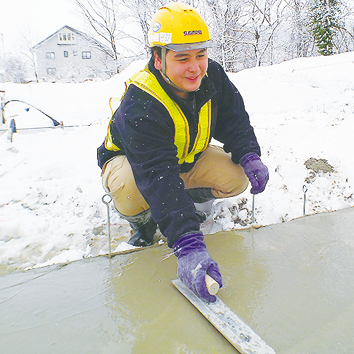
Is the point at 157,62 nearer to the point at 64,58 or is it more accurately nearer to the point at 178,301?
the point at 178,301

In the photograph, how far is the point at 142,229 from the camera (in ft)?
7.29

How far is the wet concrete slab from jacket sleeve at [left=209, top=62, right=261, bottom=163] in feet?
1.94

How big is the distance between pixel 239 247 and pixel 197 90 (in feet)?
3.12

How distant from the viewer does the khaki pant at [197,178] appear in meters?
2.06

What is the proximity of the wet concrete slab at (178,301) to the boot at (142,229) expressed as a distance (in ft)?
0.99

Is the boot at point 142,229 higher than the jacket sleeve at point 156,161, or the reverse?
the jacket sleeve at point 156,161

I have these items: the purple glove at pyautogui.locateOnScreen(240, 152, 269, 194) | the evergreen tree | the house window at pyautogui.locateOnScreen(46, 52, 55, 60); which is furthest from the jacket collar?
the house window at pyautogui.locateOnScreen(46, 52, 55, 60)

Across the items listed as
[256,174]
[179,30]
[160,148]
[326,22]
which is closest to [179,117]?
[160,148]

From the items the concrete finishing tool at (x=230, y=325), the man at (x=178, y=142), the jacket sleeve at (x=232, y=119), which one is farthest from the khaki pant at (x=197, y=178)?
the concrete finishing tool at (x=230, y=325)

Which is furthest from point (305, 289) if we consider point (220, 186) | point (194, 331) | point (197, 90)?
point (197, 90)

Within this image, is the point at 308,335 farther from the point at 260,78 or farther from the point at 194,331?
the point at 260,78

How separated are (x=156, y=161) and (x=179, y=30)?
670 mm

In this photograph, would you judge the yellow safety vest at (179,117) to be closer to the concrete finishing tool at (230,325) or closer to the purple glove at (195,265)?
the purple glove at (195,265)

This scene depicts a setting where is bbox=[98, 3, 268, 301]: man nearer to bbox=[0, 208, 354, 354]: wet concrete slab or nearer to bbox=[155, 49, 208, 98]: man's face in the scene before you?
bbox=[155, 49, 208, 98]: man's face
